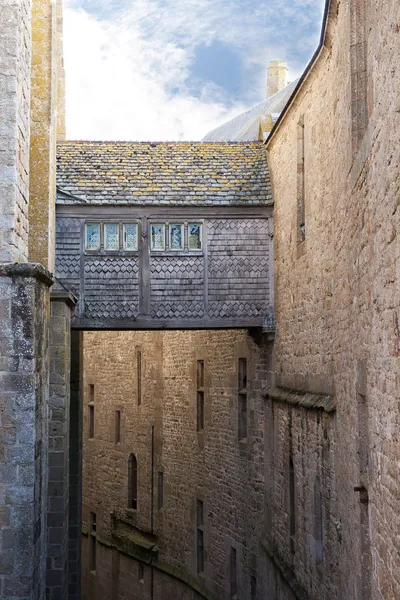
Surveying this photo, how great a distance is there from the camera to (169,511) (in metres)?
21.0

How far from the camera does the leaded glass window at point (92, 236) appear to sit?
1509 cm

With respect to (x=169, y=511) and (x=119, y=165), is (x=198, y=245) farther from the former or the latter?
(x=169, y=511)

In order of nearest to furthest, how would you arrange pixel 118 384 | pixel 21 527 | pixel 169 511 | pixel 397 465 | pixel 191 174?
pixel 397 465 < pixel 21 527 < pixel 191 174 < pixel 169 511 < pixel 118 384

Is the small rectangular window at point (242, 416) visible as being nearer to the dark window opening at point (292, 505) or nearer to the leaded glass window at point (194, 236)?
the leaded glass window at point (194, 236)

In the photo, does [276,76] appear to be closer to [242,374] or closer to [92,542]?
[92,542]

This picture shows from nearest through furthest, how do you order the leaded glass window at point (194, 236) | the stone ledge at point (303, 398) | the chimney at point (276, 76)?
the stone ledge at point (303, 398), the leaded glass window at point (194, 236), the chimney at point (276, 76)

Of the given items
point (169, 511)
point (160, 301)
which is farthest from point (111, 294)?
point (169, 511)

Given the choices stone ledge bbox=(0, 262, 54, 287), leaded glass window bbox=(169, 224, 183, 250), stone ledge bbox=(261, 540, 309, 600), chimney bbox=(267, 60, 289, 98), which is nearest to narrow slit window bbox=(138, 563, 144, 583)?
stone ledge bbox=(261, 540, 309, 600)

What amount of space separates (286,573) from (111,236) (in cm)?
588

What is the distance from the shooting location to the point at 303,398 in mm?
12195

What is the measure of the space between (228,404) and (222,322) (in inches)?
116

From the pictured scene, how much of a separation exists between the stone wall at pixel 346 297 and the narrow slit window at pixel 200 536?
4.95 metres

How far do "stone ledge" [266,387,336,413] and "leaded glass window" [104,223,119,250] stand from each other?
11.3 ft


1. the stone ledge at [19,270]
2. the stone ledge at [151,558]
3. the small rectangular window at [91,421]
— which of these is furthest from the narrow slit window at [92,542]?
the stone ledge at [19,270]
